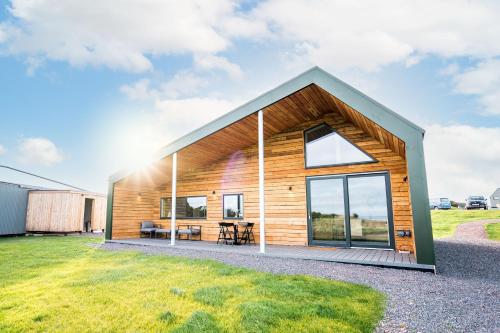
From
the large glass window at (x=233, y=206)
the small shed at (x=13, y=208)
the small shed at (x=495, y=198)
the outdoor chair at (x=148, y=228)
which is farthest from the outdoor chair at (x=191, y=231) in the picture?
the small shed at (x=495, y=198)

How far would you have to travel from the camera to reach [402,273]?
4.40 meters

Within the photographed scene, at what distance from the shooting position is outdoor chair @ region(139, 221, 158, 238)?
10.2m

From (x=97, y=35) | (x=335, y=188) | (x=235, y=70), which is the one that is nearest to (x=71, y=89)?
(x=97, y=35)

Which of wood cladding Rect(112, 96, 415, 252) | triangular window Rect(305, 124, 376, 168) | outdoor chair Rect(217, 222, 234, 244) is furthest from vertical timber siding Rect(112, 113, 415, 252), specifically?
outdoor chair Rect(217, 222, 234, 244)

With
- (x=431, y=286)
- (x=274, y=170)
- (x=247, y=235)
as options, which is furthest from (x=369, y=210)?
(x=247, y=235)

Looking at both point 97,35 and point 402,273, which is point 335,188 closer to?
point 402,273

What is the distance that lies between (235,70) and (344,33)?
19.1ft

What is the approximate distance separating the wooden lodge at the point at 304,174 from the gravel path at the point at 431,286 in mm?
635

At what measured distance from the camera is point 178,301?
3.04m

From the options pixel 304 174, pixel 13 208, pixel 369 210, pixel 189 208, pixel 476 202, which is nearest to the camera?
pixel 369 210

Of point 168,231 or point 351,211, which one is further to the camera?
point 168,231

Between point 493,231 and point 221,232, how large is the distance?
10.8 m

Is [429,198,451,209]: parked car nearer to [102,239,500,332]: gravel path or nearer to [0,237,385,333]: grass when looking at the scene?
[102,239,500,332]: gravel path

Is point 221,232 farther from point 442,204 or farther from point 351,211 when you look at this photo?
point 442,204
